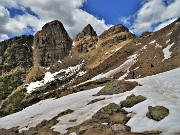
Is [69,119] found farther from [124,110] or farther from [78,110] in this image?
[124,110]

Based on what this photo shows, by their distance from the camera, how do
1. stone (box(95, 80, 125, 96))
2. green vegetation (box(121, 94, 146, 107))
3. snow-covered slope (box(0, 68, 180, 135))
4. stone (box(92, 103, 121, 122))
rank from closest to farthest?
snow-covered slope (box(0, 68, 180, 135)) < stone (box(92, 103, 121, 122)) < green vegetation (box(121, 94, 146, 107)) < stone (box(95, 80, 125, 96))

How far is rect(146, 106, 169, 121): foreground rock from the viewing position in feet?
73.3

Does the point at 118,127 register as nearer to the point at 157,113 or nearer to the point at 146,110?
the point at 157,113

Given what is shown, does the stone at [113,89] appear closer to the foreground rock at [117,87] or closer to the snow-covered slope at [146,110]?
the foreground rock at [117,87]

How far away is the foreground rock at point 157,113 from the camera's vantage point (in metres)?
22.3

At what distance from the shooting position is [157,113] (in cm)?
2273

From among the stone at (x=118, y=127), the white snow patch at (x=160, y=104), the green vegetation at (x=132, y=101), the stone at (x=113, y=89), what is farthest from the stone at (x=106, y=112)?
the stone at (x=113, y=89)

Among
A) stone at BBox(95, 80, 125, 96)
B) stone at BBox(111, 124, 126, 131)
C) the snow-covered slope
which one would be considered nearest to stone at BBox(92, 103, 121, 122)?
the snow-covered slope

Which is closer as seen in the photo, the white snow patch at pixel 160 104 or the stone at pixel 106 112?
the white snow patch at pixel 160 104

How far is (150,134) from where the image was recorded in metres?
19.9

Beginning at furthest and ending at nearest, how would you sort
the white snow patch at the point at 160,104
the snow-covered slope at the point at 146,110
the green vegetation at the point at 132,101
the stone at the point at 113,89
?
the stone at the point at 113,89 → the green vegetation at the point at 132,101 → the snow-covered slope at the point at 146,110 → the white snow patch at the point at 160,104

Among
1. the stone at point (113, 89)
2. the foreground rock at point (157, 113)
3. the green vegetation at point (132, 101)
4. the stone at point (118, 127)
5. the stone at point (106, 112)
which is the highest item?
the stone at point (113, 89)

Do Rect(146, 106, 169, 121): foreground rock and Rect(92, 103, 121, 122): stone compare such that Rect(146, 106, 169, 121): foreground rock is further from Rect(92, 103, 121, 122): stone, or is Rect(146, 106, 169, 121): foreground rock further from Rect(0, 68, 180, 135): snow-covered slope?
Rect(92, 103, 121, 122): stone

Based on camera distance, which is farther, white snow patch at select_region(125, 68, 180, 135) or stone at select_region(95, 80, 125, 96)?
stone at select_region(95, 80, 125, 96)
